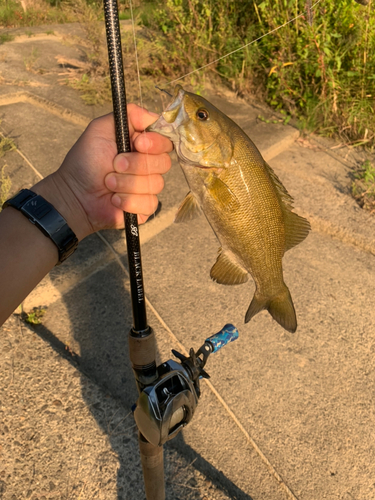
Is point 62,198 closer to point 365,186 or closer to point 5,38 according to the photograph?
point 365,186

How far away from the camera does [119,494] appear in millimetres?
1837

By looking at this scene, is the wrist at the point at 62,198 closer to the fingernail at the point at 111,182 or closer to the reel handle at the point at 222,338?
the fingernail at the point at 111,182

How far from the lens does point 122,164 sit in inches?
57.8

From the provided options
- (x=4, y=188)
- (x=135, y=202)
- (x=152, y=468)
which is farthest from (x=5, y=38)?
(x=152, y=468)

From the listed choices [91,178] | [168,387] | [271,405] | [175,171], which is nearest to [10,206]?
[91,178]

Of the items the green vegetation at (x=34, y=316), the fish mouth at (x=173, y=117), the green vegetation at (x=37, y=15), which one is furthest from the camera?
the green vegetation at (x=37, y=15)

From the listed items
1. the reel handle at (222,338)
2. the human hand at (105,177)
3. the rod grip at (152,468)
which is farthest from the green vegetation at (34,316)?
the reel handle at (222,338)

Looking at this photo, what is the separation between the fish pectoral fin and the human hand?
0.36 m

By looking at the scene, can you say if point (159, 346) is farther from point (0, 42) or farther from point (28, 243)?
point (0, 42)

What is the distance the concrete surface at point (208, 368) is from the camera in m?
1.95

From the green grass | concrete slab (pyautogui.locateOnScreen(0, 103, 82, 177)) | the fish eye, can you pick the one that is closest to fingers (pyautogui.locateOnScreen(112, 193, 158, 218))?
the fish eye

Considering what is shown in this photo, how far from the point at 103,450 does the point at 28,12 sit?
6.40 m

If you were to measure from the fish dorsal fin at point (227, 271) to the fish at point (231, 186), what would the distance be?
2cm

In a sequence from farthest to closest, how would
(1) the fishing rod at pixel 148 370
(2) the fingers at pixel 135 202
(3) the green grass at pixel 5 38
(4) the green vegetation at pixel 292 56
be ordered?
(3) the green grass at pixel 5 38, (4) the green vegetation at pixel 292 56, (2) the fingers at pixel 135 202, (1) the fishing rod at pixel 148 370
